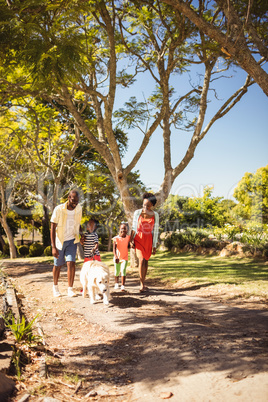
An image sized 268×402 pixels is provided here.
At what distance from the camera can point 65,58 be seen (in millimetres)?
5742

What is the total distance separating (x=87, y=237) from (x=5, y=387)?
15.6ft

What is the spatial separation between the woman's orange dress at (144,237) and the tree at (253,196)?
112 ft

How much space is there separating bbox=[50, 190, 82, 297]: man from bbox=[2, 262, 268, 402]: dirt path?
1018 mm

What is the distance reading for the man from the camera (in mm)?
6895

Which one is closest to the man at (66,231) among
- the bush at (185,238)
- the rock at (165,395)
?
the rock at (165,395)

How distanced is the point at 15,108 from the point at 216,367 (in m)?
16.7

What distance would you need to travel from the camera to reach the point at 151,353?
153 inches

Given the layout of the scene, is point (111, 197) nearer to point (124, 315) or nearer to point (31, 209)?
point (31, 209)

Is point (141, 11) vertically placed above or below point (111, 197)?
above

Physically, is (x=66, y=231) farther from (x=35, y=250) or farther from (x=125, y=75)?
(x=35, y=250)

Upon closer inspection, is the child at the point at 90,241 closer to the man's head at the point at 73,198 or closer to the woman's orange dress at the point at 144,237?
the man's head at the point at 73,198

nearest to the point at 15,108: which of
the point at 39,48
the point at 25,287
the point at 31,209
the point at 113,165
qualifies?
the point at 113,165

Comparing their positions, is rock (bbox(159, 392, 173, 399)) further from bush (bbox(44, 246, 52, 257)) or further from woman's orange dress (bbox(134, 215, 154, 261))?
bush (bbox(44, 246, 52, 257))

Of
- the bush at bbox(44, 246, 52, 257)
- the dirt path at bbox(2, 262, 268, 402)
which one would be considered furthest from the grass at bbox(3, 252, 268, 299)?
the bush at bbox(44, 246, 52, 257)
